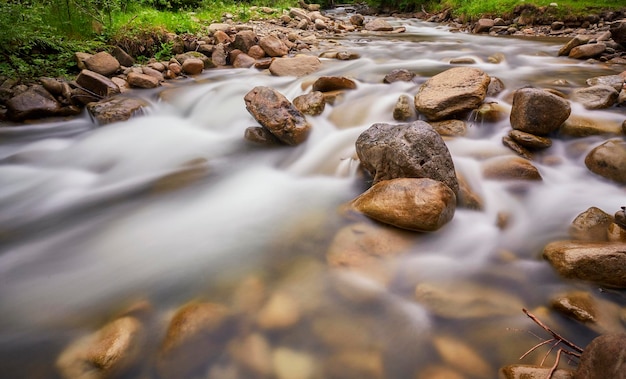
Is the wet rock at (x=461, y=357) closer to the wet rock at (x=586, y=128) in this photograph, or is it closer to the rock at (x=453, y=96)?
the rock at (x=453, y=96)

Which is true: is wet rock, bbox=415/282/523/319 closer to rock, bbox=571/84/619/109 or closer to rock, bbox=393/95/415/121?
rock, bbox=393/95/415/121

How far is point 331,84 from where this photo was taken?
17.9ft

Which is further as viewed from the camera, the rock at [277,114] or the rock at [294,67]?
the rock at [294,67]

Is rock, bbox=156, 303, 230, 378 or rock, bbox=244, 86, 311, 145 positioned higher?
rock, bbox=244, 86, 311, 145

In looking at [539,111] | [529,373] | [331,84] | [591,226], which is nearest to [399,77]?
[331,84]

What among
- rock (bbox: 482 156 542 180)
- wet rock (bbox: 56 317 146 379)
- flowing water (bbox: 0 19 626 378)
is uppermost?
rock (bbox: 482 156 542 180)

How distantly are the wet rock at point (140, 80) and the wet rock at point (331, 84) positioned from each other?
3.03 meters

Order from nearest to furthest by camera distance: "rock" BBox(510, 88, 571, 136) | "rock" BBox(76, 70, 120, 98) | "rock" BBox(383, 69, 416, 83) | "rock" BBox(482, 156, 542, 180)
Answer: "rock" BBox(482, 156, 542, 180), "rock" BBox(510, 88, 571, 136), "rock" BBox(76, 70, 120, 98), "rock" BBox(383, 69, 416, 83)

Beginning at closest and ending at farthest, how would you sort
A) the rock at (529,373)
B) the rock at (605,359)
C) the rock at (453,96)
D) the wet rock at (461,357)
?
the rock at (605,359) < the rock at (529,373) < the wet rock at (461,357) < the rock at (453,96)

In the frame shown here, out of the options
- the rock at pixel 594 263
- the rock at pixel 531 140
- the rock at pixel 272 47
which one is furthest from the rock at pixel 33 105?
the rock at pixel 594 263

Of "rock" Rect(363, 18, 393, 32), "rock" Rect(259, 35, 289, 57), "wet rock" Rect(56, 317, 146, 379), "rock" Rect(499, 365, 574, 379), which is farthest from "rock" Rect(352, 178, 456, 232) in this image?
"rock" Rect(363, 18, 393, 32)

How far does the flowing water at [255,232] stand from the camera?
208cm

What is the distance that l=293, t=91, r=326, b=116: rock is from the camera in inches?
191

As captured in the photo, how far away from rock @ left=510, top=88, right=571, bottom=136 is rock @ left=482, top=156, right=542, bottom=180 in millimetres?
467
